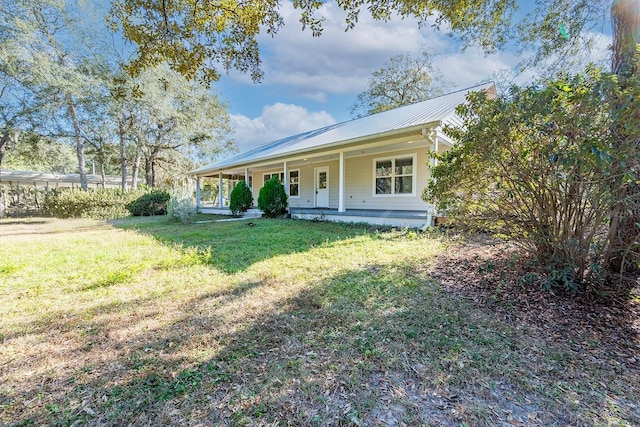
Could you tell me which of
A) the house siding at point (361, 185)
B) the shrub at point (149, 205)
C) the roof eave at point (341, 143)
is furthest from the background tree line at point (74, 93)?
the house siding at point (361, 185)

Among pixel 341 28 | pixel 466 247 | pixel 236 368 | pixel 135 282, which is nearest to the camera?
pixel 236 368

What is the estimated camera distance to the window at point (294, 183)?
15115mm

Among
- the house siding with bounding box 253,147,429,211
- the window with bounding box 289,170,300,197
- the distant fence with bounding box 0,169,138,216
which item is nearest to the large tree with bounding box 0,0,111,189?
the distant fence with bounding box 0,169,138,216

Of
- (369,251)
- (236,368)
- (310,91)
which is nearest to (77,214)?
(310,91)

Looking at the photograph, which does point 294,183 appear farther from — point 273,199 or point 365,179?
point 365,179

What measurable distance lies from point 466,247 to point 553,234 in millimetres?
2332

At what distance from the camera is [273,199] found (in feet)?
38.3

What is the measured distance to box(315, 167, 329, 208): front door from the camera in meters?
13.6

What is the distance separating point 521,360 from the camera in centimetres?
234

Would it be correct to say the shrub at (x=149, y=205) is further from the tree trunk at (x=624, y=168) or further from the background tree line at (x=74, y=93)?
the tree trunk at (x=624, y=168)

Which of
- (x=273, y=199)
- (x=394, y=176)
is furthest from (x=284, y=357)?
(x=273, y=199)

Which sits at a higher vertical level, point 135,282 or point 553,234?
point 553,234

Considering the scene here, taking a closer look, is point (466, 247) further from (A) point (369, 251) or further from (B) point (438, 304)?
(B) point (438, 304)

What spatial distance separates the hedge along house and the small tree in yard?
13.1ft
